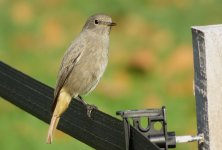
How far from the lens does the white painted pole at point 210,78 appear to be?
3338 mm

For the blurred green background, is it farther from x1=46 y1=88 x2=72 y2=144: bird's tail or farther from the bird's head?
x1=46 y1=88 x2=72 y2=144: bird's tail

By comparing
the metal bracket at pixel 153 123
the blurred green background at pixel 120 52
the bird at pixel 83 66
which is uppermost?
the metal bracket at pixel 153 123

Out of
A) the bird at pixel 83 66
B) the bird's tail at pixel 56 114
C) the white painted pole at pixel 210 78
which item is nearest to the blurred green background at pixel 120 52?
the bird at pixel 83 66

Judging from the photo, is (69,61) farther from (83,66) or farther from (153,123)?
(153,123)

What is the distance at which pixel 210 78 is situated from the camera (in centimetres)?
334

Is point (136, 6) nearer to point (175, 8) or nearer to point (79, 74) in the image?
point (175, 8)

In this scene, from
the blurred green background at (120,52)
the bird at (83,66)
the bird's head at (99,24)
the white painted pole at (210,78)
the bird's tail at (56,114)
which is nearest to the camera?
the white painted pole at (210,78)

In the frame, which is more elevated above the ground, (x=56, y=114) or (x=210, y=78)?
(x=210, y=78)

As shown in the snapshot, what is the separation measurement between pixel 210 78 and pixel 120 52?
5.53m

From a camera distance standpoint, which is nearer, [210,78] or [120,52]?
[210,78]

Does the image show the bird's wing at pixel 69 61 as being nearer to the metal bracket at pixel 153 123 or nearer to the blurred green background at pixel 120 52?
the blurred green background at pixel 120 52

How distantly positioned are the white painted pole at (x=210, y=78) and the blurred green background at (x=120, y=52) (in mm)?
3540

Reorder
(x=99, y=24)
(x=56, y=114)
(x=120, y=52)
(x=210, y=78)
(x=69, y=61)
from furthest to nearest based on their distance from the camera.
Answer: (x=120, y=52) → (x=99, y=24) → (x=69, y=61) → (x=56, y=114) → (x=210, y=78)

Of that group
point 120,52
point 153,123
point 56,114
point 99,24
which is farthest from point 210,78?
point 120,52
